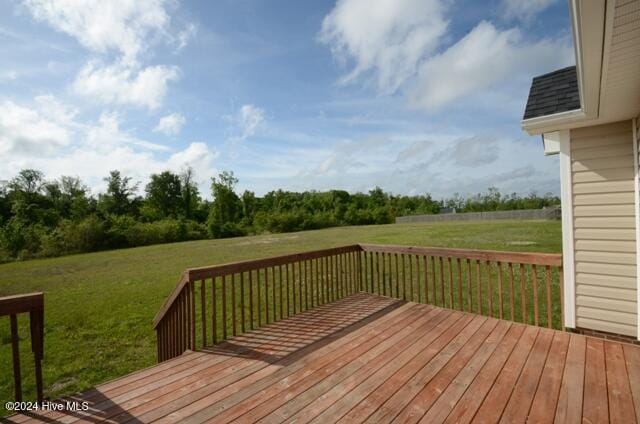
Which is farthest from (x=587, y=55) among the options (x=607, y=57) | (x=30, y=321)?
(x=30, y=321)

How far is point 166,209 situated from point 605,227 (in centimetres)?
3929

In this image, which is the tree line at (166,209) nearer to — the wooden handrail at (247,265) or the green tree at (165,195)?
the green tree at (165,195)

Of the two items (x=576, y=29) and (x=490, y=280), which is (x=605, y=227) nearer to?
(x=490, y=280)

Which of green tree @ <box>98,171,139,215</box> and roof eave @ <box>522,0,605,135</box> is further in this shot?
green tree @ <box>98,171,139,215</box>

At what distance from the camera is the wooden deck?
186 centimetres

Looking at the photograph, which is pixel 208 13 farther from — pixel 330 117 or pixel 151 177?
pixel 151 177

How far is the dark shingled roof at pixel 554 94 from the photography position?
3.05m

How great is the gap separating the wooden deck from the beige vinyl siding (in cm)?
42

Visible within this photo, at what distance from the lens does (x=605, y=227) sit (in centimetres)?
304

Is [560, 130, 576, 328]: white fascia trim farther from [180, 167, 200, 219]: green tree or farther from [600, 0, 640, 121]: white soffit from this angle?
[180, 167, 200, 219]: green tree

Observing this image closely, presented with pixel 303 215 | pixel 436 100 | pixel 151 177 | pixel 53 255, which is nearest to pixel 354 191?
pixel 303 215

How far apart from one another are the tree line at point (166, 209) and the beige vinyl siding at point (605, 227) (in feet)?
85.5

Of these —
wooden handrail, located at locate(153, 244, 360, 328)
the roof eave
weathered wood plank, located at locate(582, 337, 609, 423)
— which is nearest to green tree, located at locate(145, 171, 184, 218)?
wooden handrail, located at locate(153, 244, 360, 328)

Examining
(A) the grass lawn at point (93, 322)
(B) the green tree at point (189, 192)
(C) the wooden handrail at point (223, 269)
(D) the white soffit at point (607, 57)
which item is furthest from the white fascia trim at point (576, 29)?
(B) the green tree at point (189, 192)
